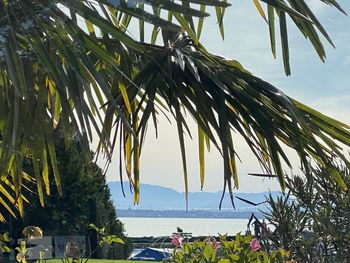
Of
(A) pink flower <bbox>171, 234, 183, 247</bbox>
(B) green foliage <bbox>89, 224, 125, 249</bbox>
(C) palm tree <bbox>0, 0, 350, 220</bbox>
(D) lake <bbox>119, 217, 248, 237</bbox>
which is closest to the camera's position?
(C) palm tree <bbox>0, 0, 350, 220</bbox>

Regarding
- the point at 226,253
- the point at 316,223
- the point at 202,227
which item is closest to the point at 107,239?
the point at 202,227

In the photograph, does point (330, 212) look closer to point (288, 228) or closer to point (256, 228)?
point (288, 228)

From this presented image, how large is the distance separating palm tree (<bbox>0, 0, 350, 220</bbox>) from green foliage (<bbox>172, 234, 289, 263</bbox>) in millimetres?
369

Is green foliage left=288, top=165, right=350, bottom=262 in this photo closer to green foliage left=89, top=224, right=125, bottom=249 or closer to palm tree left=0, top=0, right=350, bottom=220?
green foliage left=89, top=224, right=125, bottom=249

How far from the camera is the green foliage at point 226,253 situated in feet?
11.0

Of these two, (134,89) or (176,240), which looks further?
(176,240)

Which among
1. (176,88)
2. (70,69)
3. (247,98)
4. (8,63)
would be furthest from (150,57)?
(8,63)

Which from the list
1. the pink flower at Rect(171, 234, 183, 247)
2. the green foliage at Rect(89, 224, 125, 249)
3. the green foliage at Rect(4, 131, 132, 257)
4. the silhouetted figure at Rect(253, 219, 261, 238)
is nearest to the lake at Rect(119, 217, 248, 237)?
the silhouetted figure at Rect(253, 219, 261, 238)

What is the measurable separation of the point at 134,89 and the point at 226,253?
0.95m

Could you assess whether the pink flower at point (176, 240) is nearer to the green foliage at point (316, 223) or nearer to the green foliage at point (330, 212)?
the green foliage at point (316, 223)

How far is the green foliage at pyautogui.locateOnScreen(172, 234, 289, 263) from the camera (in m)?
3.36

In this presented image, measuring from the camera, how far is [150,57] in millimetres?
3076

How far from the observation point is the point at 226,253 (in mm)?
3514

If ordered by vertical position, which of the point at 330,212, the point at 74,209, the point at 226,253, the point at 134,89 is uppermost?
the point at 74,209
